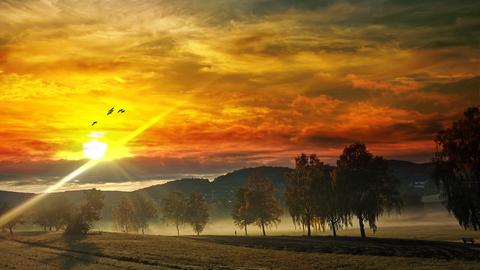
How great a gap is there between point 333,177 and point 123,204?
343 ft

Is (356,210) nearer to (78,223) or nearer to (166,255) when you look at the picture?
(166,255)

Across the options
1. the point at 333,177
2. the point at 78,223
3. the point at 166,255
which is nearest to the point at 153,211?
the point at 78,223

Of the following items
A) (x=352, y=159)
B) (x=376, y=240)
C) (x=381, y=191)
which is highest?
(x=352, y=159)

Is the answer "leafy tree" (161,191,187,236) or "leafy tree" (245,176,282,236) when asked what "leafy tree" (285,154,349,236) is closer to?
"leafy tree" (245,176,282,236)

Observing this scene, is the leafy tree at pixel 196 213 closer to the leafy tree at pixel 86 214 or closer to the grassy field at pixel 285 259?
the leafy tree at pixel 86 214

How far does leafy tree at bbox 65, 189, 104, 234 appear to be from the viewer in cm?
10638

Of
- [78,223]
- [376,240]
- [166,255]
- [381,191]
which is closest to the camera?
[166,255]

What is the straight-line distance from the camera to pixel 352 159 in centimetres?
7562

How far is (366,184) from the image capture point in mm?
73438

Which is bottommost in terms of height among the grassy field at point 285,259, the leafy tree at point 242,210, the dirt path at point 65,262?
the grassy field at point 285,259

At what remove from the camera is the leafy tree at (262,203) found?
108m

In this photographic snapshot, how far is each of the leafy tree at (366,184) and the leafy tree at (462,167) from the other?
22254 mm

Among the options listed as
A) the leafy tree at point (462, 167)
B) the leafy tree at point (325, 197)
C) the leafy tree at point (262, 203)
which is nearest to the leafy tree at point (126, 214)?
the leafy tree at point (262, 203)

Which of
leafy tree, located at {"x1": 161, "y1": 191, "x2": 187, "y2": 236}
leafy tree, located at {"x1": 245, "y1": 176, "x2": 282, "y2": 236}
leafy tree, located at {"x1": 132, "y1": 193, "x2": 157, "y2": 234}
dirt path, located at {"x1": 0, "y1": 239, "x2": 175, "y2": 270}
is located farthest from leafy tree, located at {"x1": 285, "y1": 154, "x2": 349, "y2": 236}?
leafy tree, located at {"x1": 132, "y1": 193, "x2": 157, "y2": 234}
